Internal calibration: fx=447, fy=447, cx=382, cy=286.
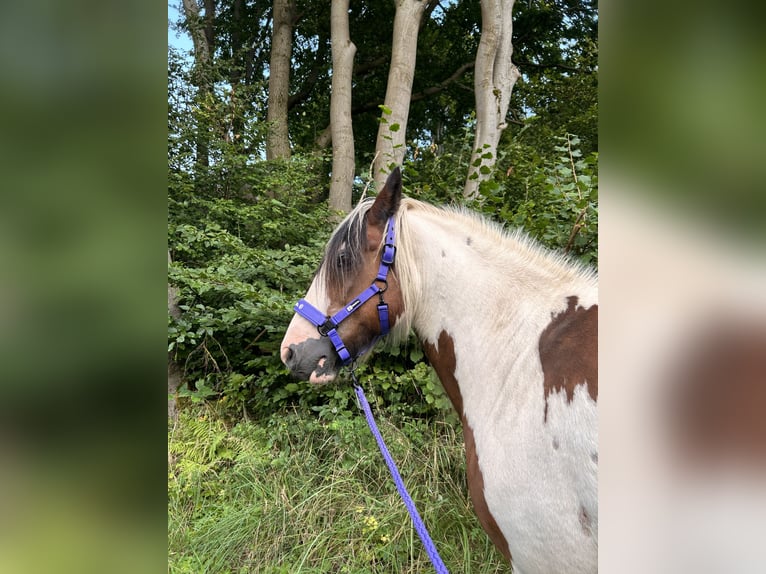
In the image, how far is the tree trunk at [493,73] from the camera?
5055 millimetres

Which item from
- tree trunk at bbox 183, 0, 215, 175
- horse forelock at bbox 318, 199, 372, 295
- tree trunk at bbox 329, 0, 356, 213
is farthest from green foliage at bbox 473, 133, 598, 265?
tree trunk at bbox 183, 0, 215, 175

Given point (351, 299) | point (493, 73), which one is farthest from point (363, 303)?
point (493, 73)

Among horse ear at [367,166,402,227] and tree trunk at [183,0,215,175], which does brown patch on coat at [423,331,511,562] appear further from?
tree trunk at [183,0,215,175]

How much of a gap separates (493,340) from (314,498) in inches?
76.3

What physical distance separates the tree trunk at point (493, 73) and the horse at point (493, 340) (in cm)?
338

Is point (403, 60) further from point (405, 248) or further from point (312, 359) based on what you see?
point (312, 359)

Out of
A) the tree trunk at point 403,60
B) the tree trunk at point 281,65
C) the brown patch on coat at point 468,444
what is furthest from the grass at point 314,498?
the tree trunk at point 281,65

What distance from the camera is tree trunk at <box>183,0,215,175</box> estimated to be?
5152 mm

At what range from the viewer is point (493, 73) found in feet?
17.7
